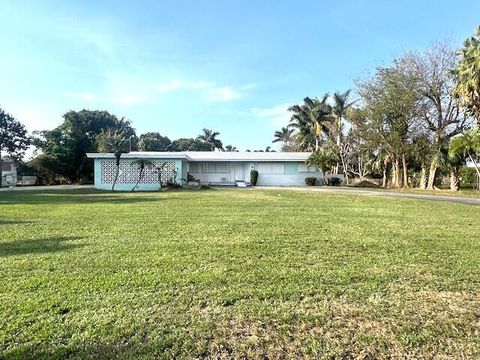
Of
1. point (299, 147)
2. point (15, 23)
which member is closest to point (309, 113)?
point (299, 147)

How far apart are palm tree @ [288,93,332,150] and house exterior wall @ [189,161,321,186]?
29.4 ft

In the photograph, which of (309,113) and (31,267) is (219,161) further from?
(31,267)

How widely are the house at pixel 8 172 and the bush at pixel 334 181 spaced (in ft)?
102

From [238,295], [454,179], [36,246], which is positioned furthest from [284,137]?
[238,295]

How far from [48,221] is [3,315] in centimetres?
674

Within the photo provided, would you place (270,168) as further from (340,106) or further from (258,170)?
(340,106)

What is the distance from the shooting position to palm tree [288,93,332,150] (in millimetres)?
42906

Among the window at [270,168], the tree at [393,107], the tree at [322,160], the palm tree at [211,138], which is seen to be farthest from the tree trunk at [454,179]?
the palm tree at [211,138]

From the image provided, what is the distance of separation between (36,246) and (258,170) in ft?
98.4

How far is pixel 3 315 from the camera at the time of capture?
333 centimetres

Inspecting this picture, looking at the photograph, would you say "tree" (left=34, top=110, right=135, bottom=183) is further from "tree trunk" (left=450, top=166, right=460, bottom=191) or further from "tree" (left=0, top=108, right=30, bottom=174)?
"tree trunk" (left=450, top=166, right=460, bottom=191)

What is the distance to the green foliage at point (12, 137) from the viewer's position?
39.4 m

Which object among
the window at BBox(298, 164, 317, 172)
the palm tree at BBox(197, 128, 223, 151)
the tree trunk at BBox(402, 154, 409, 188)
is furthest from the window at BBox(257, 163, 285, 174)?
the palm tree at BBox(197, 128, 223, 151)

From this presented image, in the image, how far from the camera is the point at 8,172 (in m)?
38.2
